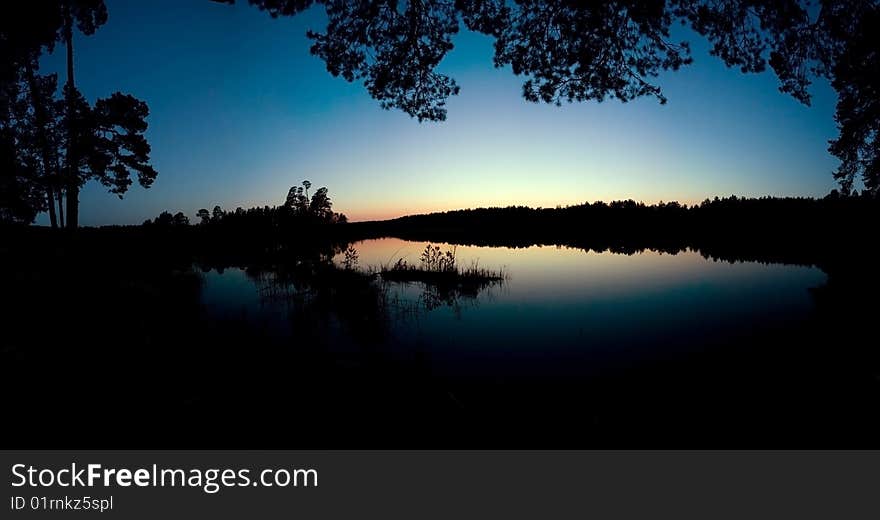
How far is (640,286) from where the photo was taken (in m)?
15.2

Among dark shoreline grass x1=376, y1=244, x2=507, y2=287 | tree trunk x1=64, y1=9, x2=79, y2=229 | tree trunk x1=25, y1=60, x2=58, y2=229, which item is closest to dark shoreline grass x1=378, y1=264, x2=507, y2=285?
dark shoreline grass x1=376, y1=244, x2=507, y2=287

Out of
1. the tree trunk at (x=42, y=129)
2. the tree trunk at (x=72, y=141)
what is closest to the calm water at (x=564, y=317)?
the tree trunk at (x=72, y=141)

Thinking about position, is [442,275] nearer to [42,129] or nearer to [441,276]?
[441,276]

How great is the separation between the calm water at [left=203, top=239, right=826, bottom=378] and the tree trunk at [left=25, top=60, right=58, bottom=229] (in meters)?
16.8

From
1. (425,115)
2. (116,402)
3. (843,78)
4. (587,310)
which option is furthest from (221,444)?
(843,78)

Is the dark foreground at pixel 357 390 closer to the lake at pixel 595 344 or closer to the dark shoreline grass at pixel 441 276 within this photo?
the lake at pixel 595 344

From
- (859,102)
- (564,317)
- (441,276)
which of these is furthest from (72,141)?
(859,102)

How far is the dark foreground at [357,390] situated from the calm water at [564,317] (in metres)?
0.40

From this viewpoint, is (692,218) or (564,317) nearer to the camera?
(564,317)

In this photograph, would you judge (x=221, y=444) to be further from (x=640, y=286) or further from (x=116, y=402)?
(x=640, y=286)

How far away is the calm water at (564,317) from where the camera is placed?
7.22 metres

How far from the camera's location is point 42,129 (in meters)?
22.1

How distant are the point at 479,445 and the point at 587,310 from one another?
346 inches

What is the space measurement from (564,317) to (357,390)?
24.1 ft
